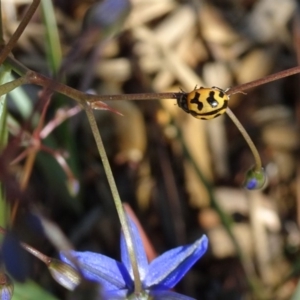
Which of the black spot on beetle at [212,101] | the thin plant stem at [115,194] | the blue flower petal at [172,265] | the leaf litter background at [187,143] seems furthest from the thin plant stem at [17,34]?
the leaf litter background at [187,143]

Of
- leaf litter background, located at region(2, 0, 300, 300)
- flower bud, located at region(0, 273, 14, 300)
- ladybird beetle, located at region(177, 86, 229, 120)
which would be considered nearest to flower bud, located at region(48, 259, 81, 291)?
flower bud, located at region(0, 273, 14, 300)

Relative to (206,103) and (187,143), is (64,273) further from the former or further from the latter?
(187,143)

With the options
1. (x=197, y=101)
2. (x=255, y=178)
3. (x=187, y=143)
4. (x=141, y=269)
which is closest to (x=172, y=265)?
(x=141, y=269)

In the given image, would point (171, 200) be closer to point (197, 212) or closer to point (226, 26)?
point (197, 212)

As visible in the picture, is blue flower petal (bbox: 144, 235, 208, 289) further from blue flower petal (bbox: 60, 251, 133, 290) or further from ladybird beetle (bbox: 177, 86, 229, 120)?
ladybird beetle (bbox: 177, 86, 229, 120)

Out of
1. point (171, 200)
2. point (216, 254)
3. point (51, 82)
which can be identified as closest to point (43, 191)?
point (171, 200)

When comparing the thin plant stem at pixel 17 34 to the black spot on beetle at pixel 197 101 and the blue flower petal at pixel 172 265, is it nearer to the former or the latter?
the black spot on beetle at pixel 197 101

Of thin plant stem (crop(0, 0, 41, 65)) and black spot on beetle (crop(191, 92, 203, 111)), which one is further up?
thin plant stem (crop(0, 0, 41, 65))
